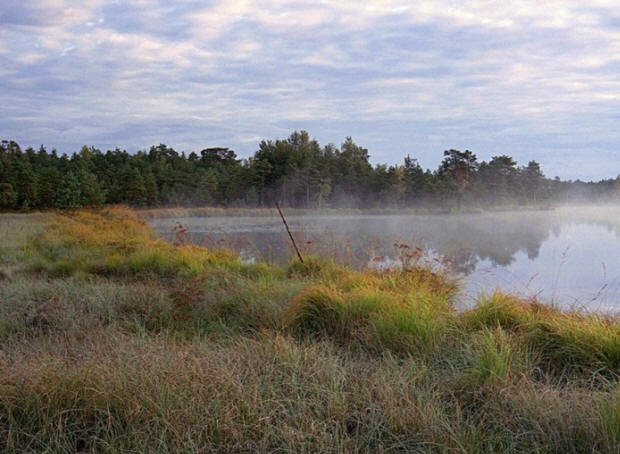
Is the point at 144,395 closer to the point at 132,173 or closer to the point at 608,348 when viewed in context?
the point at 608,348

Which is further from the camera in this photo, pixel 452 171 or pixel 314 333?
pixel 452 171

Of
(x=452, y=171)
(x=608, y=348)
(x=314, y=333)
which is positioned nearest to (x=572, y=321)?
(x=608, y=348)

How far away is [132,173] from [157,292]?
154ft

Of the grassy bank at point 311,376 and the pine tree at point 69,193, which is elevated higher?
the pine tree at point 69,193

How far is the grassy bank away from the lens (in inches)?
111

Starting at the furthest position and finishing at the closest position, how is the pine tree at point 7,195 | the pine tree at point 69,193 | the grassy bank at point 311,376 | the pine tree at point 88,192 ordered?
the pine tree at point 88,192 < the pine tree at point 69,193 < the pine tree at point 7,195 < the grassy bank at point 311,376

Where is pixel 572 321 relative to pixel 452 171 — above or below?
below

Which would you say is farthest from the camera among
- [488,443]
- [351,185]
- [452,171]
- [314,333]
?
[452,171]

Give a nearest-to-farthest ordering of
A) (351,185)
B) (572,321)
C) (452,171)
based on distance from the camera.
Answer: (572,321), (351,185), (452,171)

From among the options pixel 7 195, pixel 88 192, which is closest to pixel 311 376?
pixel 7 195

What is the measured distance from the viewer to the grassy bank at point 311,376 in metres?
2.83

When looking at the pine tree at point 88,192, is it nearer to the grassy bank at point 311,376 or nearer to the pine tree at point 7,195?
the pine tree at point 7,195

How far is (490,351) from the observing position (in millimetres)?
3697

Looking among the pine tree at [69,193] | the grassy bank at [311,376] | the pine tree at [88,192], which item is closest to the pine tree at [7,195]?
the pine tree at [69,193]
